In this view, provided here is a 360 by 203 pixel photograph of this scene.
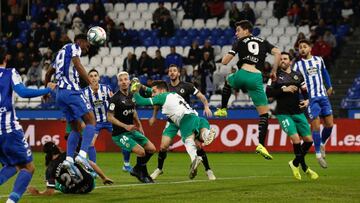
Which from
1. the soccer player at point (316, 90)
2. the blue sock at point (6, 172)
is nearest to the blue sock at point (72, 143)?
the blue sock at point (6, 172)

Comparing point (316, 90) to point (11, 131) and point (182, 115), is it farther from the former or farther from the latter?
point (11, 131)

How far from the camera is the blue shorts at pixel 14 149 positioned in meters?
11.8

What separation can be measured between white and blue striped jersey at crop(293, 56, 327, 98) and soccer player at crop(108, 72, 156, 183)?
4.02 metres

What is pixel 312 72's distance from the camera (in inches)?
787

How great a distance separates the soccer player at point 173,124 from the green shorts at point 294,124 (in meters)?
1.44

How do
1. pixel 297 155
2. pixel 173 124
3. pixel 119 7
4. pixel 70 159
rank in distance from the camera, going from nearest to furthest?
1. pixel 70 159
2. pixel 297 155
3. pixel 173 124
4. pixel 119 7

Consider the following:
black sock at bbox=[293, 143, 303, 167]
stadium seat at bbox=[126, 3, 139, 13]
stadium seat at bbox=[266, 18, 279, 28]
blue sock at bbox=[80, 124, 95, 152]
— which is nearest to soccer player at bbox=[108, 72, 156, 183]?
blue sock at bbox=[80, 124, 95, 152]

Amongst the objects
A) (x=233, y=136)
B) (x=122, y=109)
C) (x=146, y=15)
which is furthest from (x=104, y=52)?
(x=122, y=109)

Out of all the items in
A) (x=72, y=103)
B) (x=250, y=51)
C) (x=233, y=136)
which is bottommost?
(x=233, y=136)

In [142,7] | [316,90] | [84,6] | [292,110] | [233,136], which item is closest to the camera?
[292,110]

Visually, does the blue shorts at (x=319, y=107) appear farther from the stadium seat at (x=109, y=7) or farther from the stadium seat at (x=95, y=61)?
the stadium seat at (x=109, y=7)

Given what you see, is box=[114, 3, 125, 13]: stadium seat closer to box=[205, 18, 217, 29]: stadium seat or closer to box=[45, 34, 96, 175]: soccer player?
box=[205, 18, 217, 29]: stadium seat

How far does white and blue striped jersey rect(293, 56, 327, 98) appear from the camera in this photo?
783 inches

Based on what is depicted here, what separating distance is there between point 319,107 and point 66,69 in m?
7.16
